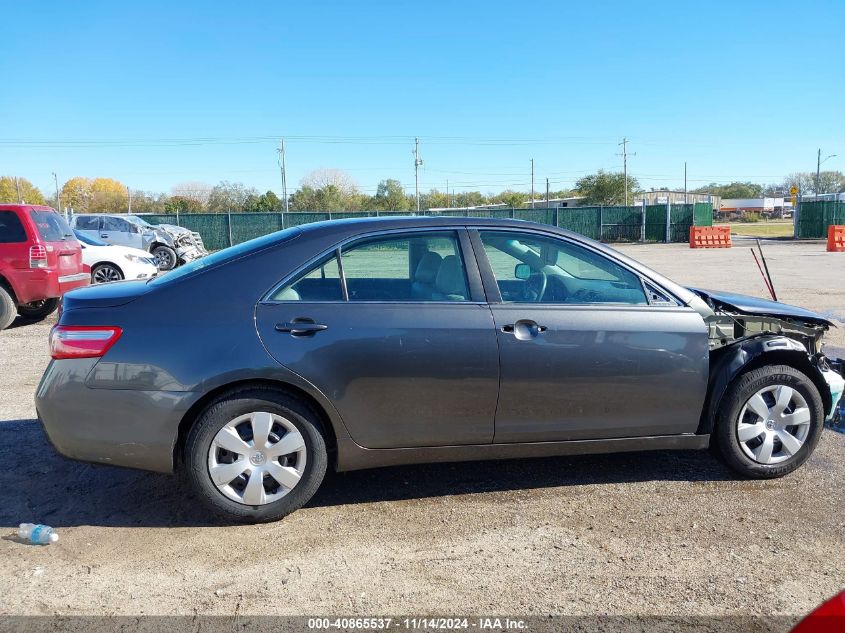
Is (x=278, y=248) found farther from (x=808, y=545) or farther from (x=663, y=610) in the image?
(x=808, y=545)

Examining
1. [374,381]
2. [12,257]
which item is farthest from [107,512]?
[12,257]

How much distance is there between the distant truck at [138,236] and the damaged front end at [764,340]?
20.2m

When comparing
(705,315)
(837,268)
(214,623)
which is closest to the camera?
(214,623)

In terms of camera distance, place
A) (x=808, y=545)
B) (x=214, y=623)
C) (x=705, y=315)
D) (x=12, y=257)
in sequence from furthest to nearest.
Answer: (x=12, y=257) < (x=705, y=315) < (x=808, y=545) < (x=214, y=623)

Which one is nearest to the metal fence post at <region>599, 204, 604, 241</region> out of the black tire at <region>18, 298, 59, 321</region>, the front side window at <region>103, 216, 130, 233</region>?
the front side window at <region>103, 216, 130, 233</region>

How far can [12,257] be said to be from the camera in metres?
9.44

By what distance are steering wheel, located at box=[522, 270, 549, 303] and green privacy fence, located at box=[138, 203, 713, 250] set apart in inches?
1197

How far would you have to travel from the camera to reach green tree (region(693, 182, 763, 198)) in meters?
133

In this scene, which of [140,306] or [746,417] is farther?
[746,417]

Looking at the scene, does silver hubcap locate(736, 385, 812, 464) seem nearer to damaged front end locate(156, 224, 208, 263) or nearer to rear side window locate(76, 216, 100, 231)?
damaged front end locate(156, 224, 208, 263)

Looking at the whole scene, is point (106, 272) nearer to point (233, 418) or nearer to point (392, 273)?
point (392, 273)

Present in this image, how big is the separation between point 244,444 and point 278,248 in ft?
3.56

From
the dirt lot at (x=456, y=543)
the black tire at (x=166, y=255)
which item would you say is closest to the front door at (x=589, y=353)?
the dirt lot at (x=456, y=543)

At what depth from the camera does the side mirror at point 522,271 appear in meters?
4.20
